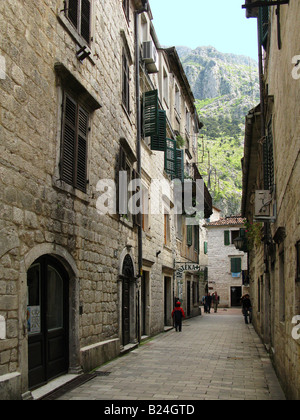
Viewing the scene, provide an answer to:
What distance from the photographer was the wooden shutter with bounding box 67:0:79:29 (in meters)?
8.69

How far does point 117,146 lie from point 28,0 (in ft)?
17.9

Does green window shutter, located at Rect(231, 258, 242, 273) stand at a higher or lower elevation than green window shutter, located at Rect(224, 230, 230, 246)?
lower

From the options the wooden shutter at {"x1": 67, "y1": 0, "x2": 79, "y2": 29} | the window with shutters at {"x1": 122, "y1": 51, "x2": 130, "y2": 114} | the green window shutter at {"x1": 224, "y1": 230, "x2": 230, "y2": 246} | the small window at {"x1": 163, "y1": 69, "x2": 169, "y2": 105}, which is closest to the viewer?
the wooden shutter at {"x1": 67, "y1": 0, "x2": 79, "y2": 29}

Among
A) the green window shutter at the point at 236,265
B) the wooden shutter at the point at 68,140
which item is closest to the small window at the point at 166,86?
the wooden shutter at the point at 68,140

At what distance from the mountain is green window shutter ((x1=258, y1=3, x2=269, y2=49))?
6677cm

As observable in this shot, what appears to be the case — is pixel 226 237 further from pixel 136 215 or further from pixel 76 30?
pixel 76 30

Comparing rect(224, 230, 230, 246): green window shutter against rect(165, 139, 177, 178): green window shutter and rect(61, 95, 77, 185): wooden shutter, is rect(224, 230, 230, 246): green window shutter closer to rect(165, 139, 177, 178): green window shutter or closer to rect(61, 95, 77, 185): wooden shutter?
rect(165, 139, 177, 178): green window shutter

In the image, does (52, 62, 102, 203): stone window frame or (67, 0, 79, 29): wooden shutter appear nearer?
(52, 62, 102, 203): stone window frame

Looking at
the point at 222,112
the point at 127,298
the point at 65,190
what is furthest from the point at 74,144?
the point at 222,112

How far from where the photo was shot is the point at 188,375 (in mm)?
9406

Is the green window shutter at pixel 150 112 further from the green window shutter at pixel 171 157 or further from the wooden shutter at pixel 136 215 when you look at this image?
the green window shutter at pixel 171 157

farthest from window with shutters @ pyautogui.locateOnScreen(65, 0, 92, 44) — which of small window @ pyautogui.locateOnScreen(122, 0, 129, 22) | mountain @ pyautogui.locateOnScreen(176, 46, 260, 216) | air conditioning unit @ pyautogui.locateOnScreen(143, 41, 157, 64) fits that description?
mountain @ pyautogui.locateOnScreen(176, 46, 260, 216)

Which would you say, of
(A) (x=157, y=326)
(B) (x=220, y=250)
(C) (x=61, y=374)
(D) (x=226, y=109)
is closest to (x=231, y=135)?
(D) (x=226, y=109)

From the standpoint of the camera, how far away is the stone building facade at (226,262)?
4616 centimetres
